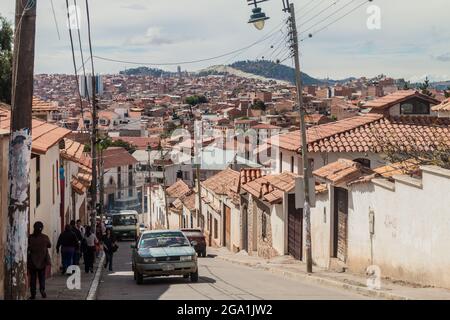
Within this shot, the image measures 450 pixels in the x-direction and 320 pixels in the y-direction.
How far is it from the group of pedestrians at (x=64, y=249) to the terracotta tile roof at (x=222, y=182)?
42.7 ft

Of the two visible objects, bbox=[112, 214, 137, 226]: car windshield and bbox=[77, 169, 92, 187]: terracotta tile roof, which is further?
bbox=[112, 214, 137, 226]: car windshield

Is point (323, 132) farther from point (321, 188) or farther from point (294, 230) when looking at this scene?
point (321, 188)

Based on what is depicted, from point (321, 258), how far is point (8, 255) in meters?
15.6

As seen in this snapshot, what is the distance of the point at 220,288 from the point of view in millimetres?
18719

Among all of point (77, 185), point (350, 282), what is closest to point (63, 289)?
point (350, 282)

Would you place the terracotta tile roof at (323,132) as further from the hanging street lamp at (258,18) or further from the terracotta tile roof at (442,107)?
the hanging street lamp at (258,18)

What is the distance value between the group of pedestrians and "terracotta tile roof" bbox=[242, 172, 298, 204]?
22.5 feet

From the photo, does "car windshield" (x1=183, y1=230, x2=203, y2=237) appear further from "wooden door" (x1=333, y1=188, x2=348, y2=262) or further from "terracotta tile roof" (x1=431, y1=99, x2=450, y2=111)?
"wooden door" (x1=333, y1=188, x2=348, y2=262)

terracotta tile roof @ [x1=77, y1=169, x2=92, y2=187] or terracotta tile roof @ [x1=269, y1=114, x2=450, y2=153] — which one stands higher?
terracotta tile roof @ [x1=269, y1=114, x2=450, y2=153]

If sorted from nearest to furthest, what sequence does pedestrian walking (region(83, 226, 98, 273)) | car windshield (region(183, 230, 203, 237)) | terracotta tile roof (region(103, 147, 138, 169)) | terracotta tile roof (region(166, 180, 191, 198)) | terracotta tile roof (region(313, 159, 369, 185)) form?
terracotta tile roof (region(313, 159, 369, 185)) < pedestrian walking (region(83, 226, 98, 273)) < car windshield (region(183, 230, 203, 237)) < terracotta tile roof (region(166, 180, 191, 198)) < terracotta tile roof (region(103, 147, 138, 169))

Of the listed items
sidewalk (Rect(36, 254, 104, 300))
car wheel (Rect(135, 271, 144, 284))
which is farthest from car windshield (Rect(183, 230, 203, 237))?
car wheel (Rect(135, 271, 144, 284))

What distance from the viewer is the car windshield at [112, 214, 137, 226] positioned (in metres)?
53.3

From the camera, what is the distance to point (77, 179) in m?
41.1
